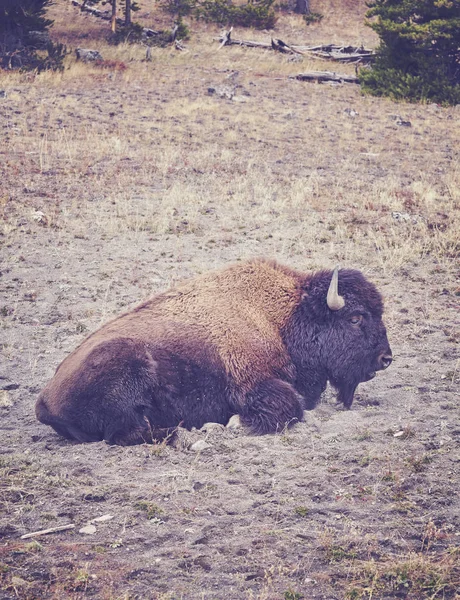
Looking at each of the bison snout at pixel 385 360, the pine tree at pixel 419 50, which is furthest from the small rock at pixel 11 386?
the pine tree at pixel 419 50

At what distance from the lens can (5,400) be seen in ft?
19.3

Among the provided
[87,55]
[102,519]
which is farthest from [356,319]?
[87,55]

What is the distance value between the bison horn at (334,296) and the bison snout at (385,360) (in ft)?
1.80

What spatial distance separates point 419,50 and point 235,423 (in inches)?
785

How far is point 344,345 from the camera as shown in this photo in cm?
587

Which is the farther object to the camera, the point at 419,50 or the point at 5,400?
the point at 419,50

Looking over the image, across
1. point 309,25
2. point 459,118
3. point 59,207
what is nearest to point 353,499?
point 59,207

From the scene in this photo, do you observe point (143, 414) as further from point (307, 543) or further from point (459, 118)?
point (459, 118)

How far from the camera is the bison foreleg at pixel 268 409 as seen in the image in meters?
5.37

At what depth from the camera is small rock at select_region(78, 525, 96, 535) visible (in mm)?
3842

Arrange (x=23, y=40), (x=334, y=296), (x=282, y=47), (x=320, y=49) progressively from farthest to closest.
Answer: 1. (x=282, y=47)
2. (x=320, y=49)
3. (x=23, y=40)
4. (x=334, y=296)

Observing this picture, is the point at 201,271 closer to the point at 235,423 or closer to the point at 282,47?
the point at 235,423

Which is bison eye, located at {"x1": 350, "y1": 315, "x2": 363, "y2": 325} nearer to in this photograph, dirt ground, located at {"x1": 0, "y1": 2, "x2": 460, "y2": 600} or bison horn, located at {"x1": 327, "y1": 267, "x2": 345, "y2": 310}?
bison horn, located at {"x1": 327, "y1": 267, "x2": 345, "y2": 310}

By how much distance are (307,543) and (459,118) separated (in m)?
18.4
